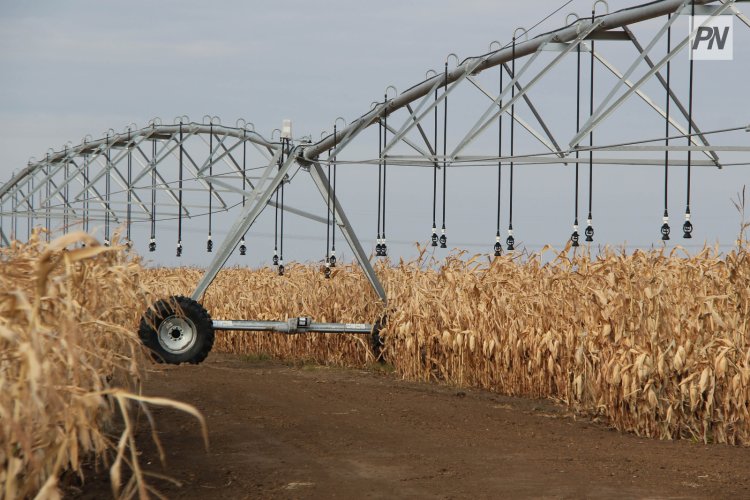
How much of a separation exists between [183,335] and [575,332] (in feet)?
21.5

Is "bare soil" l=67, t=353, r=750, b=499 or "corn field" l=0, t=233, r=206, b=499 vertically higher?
"corn field" l=0, t=233, r=206, b=499

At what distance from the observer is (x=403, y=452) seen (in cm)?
866

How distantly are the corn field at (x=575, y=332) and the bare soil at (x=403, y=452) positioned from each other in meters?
0.45

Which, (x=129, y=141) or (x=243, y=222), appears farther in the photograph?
(x=129, y=141)

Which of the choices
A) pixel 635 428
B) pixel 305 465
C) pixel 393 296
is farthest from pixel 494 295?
pixel 305 465

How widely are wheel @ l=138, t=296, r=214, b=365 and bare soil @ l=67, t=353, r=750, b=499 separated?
283cm

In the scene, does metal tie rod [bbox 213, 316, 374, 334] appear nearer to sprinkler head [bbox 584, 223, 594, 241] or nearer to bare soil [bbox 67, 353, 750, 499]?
bare soil [bbox 67, 353, 750, 499]

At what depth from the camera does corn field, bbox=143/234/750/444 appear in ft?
32.5

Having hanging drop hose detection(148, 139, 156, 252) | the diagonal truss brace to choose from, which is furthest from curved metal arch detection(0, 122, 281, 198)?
the diagonal truss brace

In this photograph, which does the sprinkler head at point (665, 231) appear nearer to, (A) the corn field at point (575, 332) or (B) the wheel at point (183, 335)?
(A) the corn field at point (575, 332)

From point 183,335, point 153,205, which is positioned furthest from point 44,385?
point 153,205

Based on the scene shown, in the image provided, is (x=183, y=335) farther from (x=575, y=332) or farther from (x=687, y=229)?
(x=687, y=229)

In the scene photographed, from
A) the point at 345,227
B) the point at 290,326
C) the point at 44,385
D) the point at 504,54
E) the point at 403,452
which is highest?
the point at 504,54

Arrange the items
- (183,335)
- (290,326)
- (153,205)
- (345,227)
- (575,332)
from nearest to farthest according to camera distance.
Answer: (575,332) → (183,335) → (290,326) → (345,227) → (153,205)
